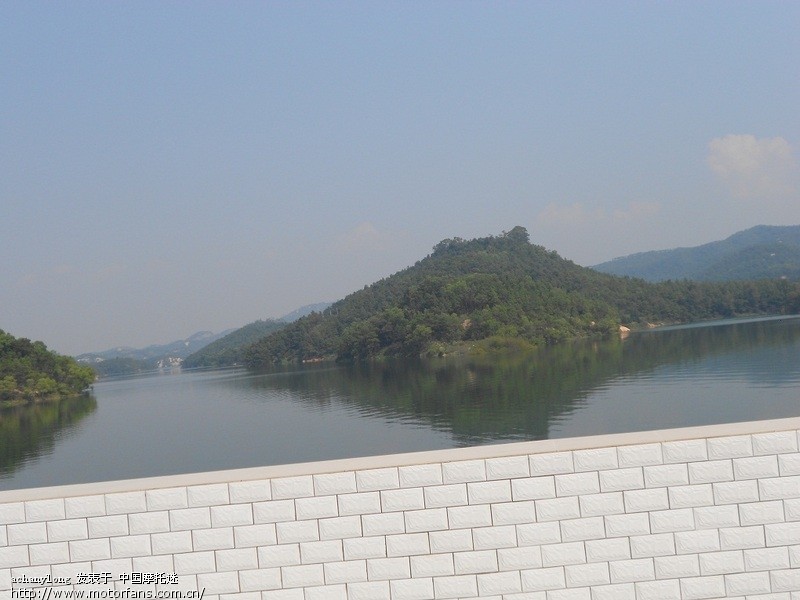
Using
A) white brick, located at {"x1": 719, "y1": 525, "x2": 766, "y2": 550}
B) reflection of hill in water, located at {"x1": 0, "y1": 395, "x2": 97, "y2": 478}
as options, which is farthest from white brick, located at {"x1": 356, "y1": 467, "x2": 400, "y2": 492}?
reflection of hill in water, located at {"x1": 0, "y1": 395, "x2": 97, "y2": 478}

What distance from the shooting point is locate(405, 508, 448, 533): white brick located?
439 cm

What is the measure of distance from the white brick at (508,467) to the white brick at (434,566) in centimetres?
53

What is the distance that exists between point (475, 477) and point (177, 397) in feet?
154

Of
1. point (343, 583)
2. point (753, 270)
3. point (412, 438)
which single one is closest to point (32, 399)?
point (412, 438)

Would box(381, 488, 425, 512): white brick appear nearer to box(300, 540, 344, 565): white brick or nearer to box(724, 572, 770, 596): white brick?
box(300, 540, 344, 565): white brick

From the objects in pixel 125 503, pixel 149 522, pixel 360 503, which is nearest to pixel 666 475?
pixel 360 503

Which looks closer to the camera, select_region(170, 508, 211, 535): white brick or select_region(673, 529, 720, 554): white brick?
select_region(673, 529, 720, 554): white brick

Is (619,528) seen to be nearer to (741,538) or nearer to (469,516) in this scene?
(741,538)

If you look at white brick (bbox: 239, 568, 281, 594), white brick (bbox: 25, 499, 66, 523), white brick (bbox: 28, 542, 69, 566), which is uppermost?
white brick (bbox: 25, 499, 66, 523)

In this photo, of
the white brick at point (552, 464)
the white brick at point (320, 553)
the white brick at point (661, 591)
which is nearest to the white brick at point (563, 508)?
the white brick at point (552, 464)

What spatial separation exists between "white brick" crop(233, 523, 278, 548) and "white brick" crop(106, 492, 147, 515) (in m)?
0.56

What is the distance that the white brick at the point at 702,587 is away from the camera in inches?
170

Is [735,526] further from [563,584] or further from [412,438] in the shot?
[412,438]

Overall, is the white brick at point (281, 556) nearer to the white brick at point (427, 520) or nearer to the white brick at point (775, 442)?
the white brick at point (427, 520)
